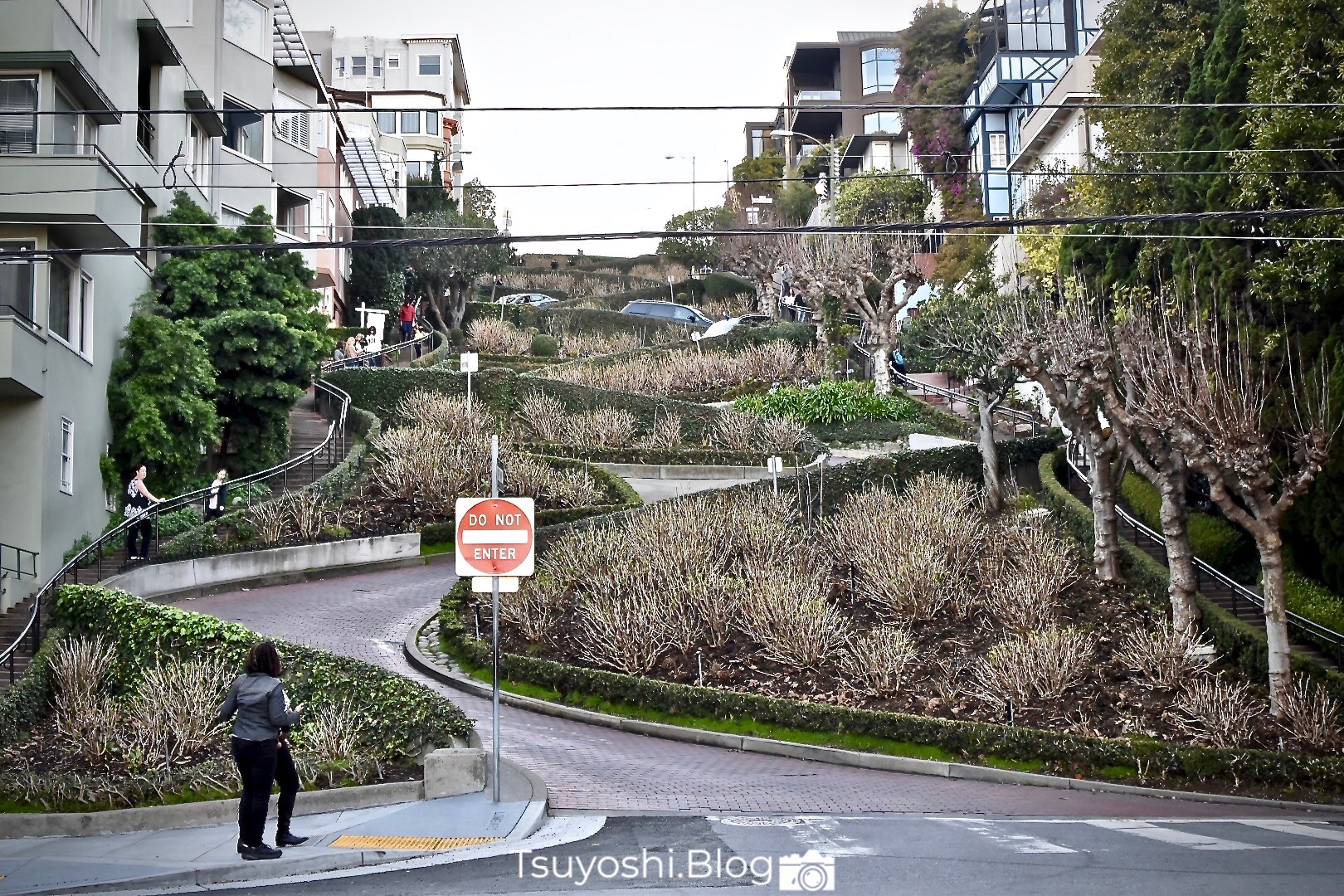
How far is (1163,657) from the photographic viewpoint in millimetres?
19656

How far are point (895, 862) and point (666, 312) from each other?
52.8m

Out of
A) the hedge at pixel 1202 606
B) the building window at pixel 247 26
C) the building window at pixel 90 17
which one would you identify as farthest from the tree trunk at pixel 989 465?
the building window at pixel 247 26

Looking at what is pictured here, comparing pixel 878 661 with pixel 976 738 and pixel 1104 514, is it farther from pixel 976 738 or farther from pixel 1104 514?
pixel 1104 514

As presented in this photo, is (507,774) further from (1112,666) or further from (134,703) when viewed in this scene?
(1112,666)

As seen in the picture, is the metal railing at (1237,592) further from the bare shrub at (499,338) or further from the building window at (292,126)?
the building window at (292,126)

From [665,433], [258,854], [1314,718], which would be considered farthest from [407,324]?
[258,854]

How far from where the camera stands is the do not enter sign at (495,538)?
13.9 metres

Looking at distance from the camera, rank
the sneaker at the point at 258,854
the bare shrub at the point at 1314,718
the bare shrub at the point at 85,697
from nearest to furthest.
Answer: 1. the sneaker at the point at 258,854
2. the bare shrub at the point at 85,697
3. the bare shrub at the point at 1314,718

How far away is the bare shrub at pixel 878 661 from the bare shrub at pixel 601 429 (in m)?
15.9

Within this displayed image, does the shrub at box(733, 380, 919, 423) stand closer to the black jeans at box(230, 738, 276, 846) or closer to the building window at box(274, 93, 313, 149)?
the building window at box(274, 93, 313, 149)

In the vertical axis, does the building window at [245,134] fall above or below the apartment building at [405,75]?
below

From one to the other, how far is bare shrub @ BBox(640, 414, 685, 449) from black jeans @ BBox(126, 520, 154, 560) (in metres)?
13.6

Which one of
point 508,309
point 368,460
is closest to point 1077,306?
point 368,460

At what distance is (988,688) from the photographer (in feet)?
63.1
